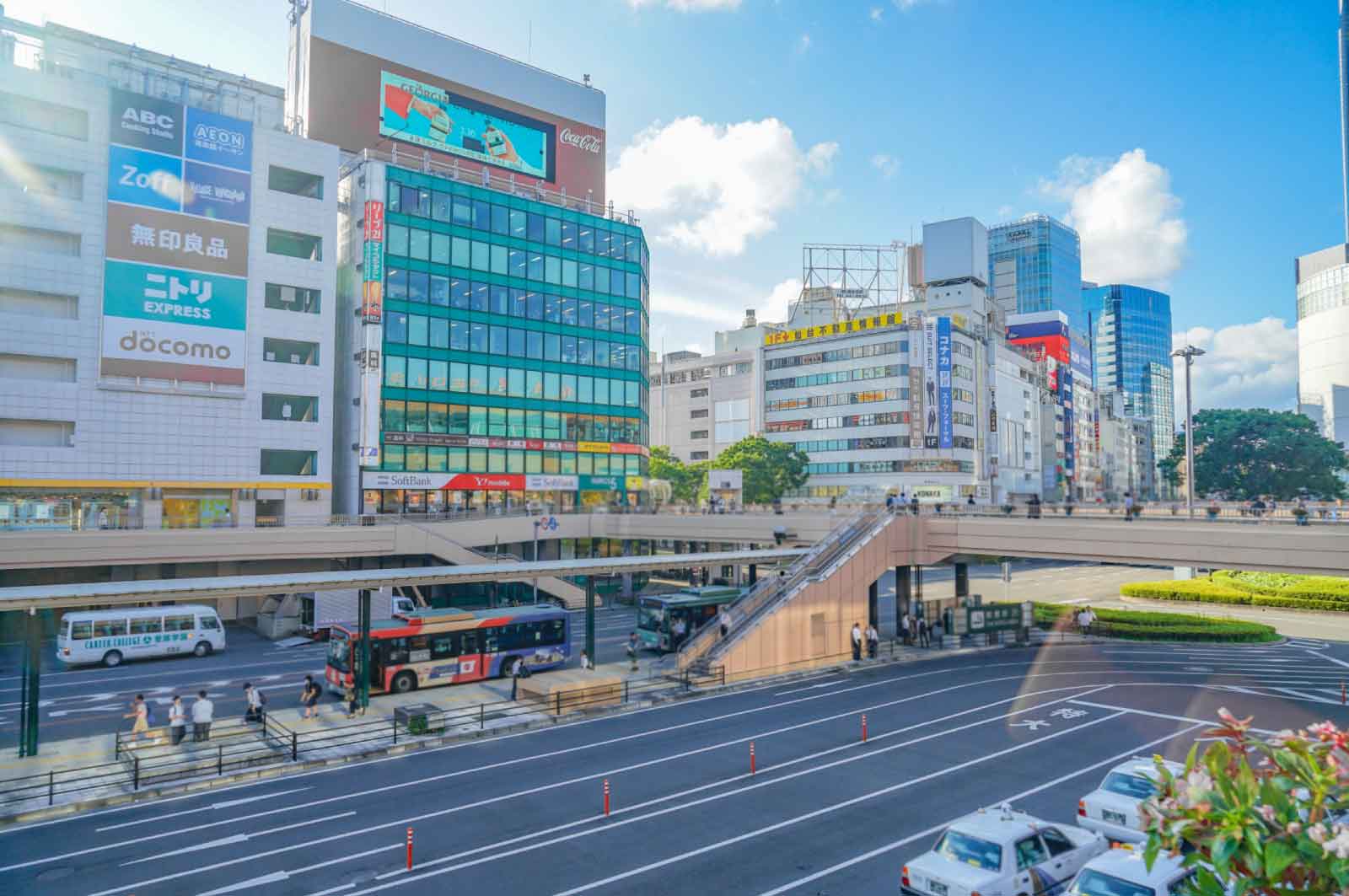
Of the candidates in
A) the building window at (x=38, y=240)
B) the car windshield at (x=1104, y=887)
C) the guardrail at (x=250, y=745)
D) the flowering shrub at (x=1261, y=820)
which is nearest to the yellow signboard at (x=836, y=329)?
the guardrail at (x=250, y=745)

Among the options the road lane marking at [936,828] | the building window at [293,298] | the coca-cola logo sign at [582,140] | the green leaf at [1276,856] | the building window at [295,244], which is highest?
the coca-cola logo sign at [582,140]

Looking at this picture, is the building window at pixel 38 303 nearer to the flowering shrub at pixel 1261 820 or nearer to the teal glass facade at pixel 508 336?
the teal glass facade at pixel 508 336

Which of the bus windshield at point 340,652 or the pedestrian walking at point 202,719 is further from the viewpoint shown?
the bus windshield at point 340,652

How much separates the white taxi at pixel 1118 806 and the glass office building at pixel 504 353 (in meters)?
51.9

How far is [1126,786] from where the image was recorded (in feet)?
62.5

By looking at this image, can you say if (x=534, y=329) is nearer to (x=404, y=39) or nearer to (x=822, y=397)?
(x=404, y=39)

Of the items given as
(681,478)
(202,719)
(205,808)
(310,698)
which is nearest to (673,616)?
(310,698)

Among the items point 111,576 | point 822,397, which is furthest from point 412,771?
point 822,397

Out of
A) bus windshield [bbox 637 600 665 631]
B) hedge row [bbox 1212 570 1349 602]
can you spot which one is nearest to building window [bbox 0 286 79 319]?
bus windshield [bbox 637 600 665 631]

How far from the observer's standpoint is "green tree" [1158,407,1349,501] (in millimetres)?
87625

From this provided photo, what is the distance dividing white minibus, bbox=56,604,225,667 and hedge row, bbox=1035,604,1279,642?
152 feet

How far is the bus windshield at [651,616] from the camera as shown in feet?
140

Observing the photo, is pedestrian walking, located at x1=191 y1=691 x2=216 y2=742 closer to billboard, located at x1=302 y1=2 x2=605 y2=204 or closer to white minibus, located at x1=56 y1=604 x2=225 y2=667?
white minibus, located at x1=56 y1=604 x2=225 y2=667

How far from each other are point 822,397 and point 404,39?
62903 millimetres
